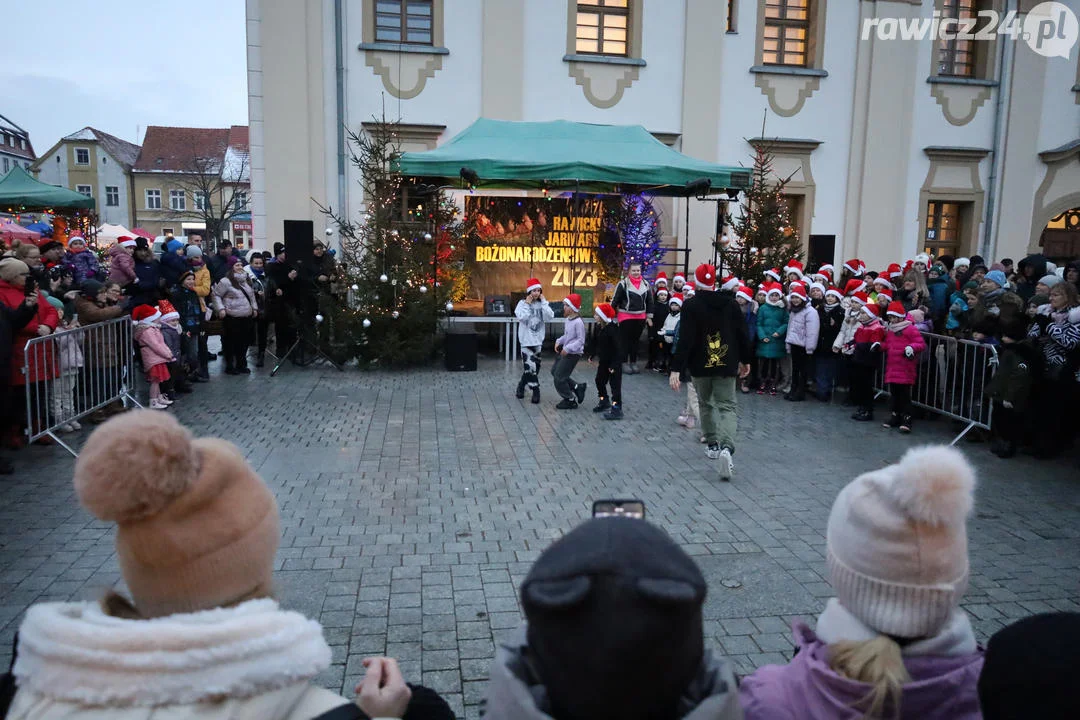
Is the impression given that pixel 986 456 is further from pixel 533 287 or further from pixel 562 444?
pixel 533 287

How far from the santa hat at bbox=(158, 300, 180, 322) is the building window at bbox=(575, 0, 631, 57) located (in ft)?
35.2

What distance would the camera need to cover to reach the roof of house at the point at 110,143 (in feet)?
214

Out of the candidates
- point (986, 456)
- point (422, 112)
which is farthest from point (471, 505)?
point (422, 112)

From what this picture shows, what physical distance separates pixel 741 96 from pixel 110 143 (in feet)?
215

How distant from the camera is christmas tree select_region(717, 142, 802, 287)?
14.1 meters

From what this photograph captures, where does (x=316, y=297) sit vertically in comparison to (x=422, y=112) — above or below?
below

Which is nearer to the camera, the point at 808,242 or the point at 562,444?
the point at 562,444

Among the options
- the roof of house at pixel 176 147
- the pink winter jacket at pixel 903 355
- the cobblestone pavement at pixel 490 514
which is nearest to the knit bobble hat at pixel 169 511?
the cobblestone pavement at pixel 490 514

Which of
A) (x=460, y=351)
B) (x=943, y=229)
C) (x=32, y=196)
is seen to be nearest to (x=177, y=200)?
(x=32, y=196)

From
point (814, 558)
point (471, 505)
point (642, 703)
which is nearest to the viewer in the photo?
point (642, 703)

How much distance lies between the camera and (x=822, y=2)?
17750 mm

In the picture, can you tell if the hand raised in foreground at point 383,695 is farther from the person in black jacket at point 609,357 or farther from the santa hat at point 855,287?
the santa hat at point 855,287

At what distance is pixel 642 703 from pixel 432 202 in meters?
14.0

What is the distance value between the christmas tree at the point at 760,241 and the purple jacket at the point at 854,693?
12752 mm
